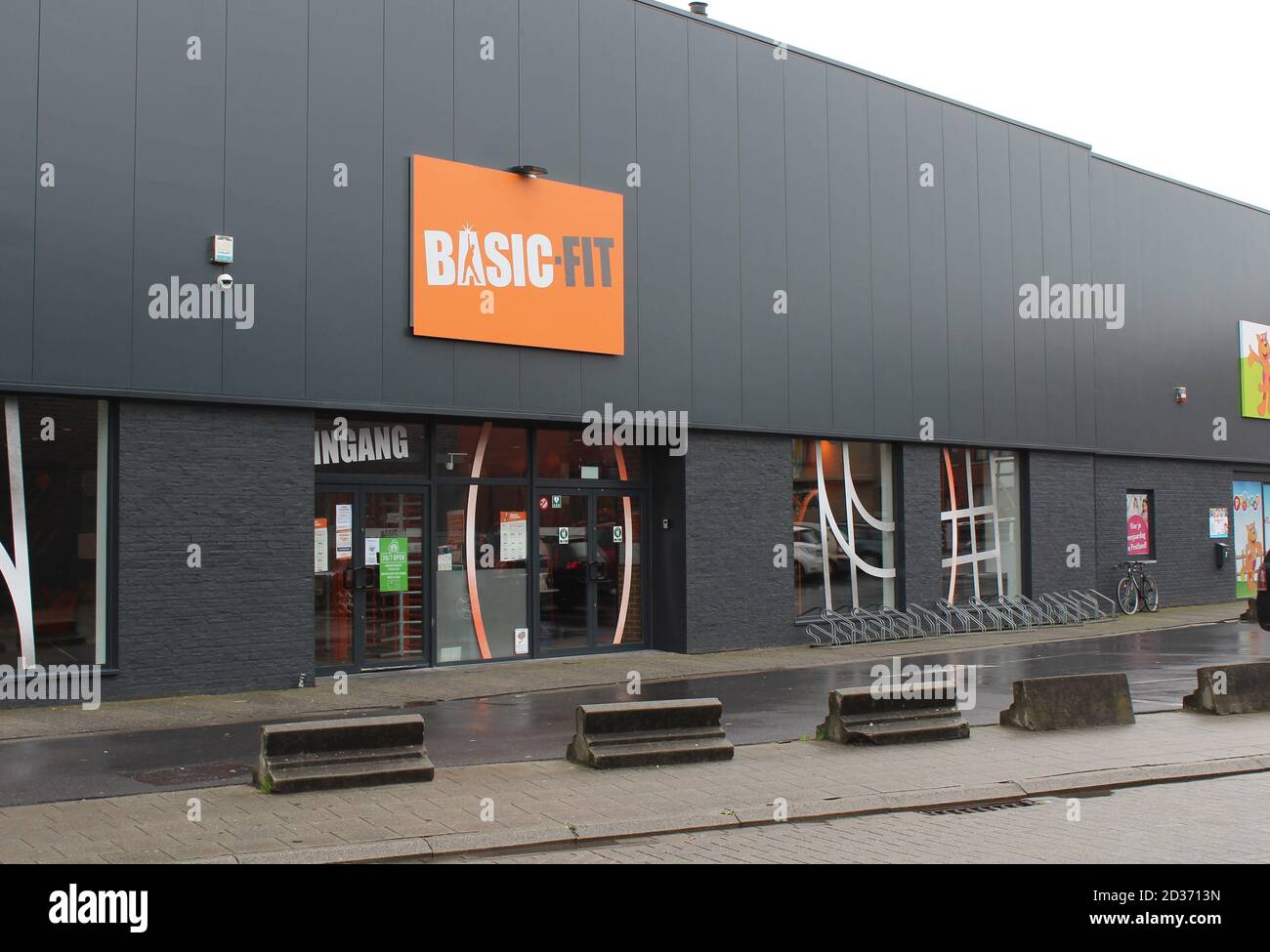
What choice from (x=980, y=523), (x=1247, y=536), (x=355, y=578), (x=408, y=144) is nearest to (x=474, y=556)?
(x=355, y=578)

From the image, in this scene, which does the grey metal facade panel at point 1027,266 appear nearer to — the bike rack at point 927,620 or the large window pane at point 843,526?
the large window pane at point 843,526

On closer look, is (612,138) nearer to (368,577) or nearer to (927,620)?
(368,577)

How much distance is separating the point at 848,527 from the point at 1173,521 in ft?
33.3

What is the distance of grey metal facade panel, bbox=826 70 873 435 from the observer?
20094 millimetres

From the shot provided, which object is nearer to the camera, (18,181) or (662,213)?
(18,181)

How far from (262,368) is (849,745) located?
769cm

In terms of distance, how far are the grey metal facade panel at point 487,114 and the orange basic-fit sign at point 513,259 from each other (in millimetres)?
254

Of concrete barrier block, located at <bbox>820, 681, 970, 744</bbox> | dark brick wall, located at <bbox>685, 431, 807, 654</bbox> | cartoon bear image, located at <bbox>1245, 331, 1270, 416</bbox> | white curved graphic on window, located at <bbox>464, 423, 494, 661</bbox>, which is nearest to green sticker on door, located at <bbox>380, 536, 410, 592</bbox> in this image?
white curved graphic on window, located at <bbox>464, 423, 494, 661</bbox>

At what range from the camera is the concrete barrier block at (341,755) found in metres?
8.64

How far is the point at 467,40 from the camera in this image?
1590 centimetres

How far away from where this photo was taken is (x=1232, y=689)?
12.7 metres

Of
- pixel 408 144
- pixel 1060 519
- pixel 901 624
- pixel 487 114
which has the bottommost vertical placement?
pixel 901 624

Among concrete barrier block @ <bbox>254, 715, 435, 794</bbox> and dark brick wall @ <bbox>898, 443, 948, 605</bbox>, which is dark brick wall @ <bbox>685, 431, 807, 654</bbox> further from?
concrete barrier block @ <bbox>254, 715, 435, 794</bbox>
